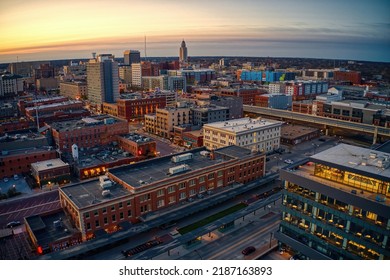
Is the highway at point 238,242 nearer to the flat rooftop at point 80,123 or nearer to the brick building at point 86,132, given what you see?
the brick building at point 86,132

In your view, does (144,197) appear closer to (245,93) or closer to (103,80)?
(103,80)

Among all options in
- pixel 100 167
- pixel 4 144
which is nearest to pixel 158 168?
pixel 100 167

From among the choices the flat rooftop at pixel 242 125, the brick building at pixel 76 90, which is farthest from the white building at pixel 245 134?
the brick building at pixel 76 90

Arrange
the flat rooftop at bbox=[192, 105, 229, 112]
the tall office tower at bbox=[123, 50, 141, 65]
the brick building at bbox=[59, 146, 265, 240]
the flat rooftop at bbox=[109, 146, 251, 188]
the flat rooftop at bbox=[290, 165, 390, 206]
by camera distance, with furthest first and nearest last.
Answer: the tall office tower at bbox=[123, 50, 141, 65], the flat rooftop at bbox=[192, 105, 229, 112], the flat rooftop at bbox=[109, 146, 251, 188], the brick building at bbox=[59, 146, 265, 240], the flat rooftop at bbox=[290, 165, 390, 206]

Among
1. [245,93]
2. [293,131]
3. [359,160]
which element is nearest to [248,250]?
[359,160]

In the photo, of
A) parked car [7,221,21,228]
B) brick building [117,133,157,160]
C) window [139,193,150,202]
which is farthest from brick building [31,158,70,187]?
window [139,193,150,202]

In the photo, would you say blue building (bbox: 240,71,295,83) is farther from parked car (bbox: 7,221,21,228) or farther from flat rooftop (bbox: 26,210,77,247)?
flat rooftop (bbox: 26,210,77,247)
